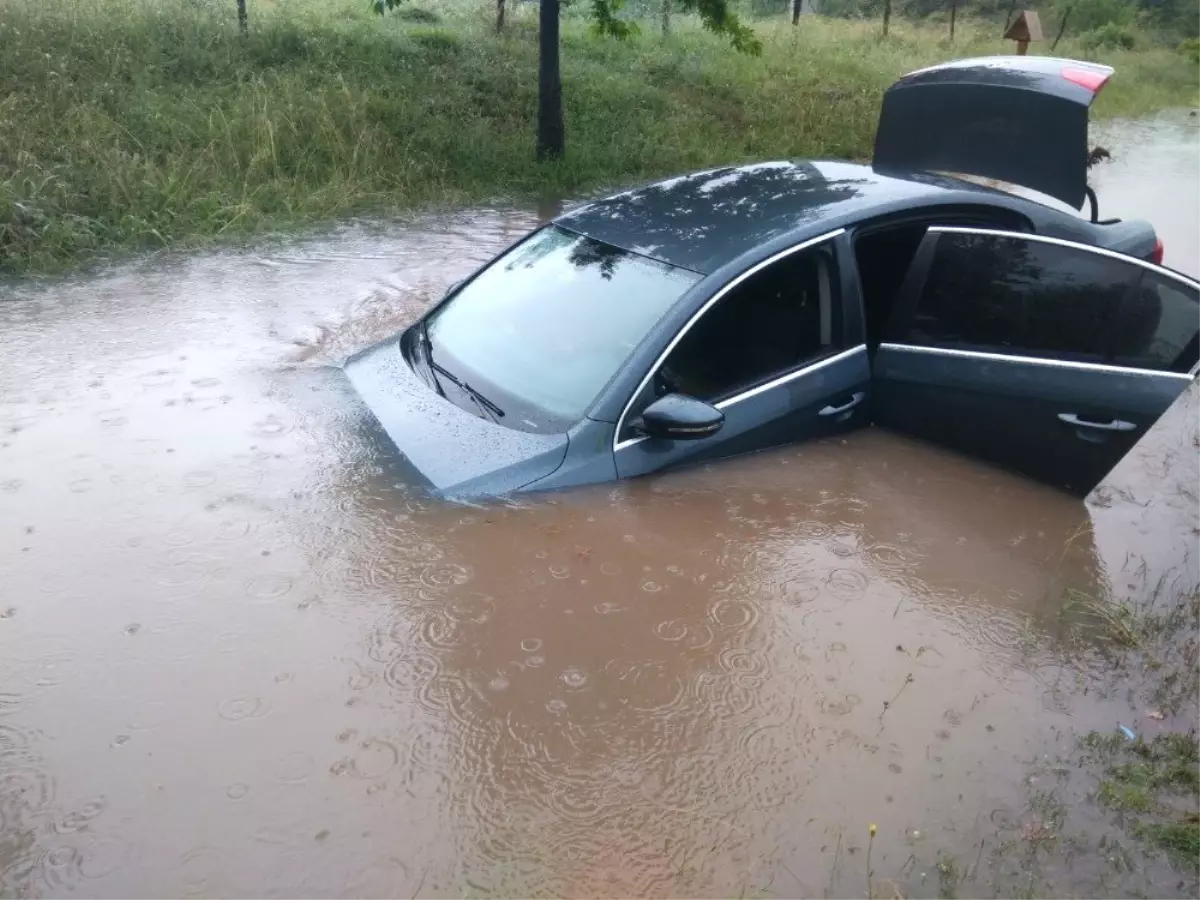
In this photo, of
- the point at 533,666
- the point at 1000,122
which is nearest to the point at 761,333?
the point at 533,666

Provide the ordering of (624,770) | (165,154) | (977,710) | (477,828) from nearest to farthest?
(477,828), (624,770), (977,710), (165,154)

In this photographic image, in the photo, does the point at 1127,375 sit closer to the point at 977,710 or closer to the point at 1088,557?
the point at 1088,557

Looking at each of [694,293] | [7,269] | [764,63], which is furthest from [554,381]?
[764,63]

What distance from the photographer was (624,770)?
289 centimetres

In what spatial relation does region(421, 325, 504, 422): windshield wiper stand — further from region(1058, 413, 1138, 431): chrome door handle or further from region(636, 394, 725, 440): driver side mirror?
region(1058, 413, 1138, 431): chrome door handle

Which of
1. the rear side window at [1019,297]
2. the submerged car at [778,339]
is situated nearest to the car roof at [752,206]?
the submerged car at [778,339]

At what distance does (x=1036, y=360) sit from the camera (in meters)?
4.38

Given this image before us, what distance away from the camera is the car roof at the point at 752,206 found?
4246 millimetres

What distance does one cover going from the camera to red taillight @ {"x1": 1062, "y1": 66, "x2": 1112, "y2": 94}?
537 cm

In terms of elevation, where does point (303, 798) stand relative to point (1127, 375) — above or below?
below

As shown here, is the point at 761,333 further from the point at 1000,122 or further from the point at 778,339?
the point at 1000,122

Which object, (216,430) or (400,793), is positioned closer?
(400,793)

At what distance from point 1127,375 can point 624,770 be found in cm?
271

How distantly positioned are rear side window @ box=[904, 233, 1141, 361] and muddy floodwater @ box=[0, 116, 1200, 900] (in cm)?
56
